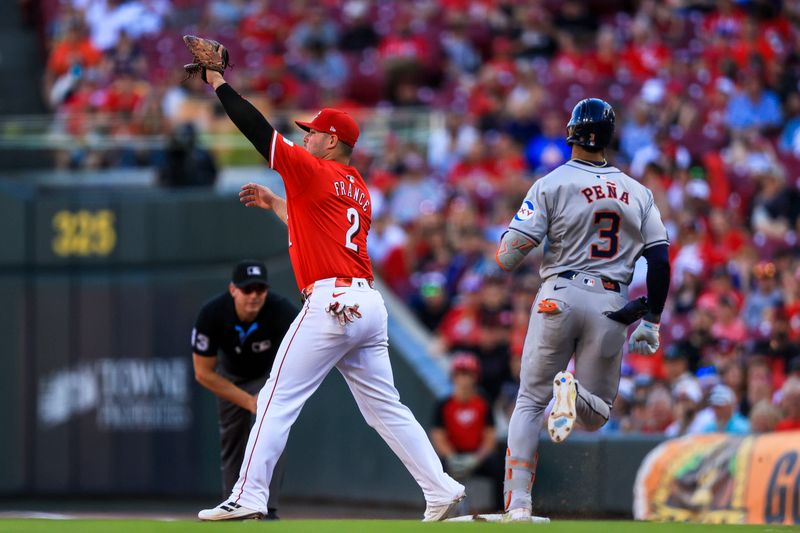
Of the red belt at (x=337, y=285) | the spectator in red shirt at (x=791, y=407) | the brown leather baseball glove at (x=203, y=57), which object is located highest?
the brown leather baseball glove at (x=203, y=57)

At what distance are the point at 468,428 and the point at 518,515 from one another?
4798 mm

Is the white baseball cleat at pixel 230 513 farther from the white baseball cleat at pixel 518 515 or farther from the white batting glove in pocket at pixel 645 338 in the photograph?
the white batting glove in pocket at pixel 645 338

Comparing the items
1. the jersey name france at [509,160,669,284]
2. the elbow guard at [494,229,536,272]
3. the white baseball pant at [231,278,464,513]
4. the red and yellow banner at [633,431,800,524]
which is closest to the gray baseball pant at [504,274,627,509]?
the jersey name france at [509,160,669,284]

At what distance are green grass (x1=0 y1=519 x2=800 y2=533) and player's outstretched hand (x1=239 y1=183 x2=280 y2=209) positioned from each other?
1853mm

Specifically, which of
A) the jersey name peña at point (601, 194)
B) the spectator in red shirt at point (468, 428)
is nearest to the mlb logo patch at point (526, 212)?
the jersey name peña at point (601, 194)

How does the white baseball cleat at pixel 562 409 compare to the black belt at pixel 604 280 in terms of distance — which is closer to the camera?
the white baseball cleat at pixel 562 409

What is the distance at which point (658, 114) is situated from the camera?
15.0 metres

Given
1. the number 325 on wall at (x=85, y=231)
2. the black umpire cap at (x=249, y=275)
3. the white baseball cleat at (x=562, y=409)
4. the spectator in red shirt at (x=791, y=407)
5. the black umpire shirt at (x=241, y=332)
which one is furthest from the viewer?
the number 325 on wall at (x=85, y=231)

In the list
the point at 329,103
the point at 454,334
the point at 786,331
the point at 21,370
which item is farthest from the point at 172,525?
the point at 329,103

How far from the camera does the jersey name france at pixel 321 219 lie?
6953mm

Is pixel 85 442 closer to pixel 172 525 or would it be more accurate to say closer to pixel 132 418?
pixel 132 418

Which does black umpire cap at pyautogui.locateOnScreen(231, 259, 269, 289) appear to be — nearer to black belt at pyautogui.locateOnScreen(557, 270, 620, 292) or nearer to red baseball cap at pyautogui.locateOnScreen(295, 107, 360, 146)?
red baseball cap at pyautogui.locateOnScreen(295, 107, 360, 146)

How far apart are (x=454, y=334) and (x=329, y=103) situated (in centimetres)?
498

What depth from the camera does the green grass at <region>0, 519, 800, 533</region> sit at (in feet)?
18.7
